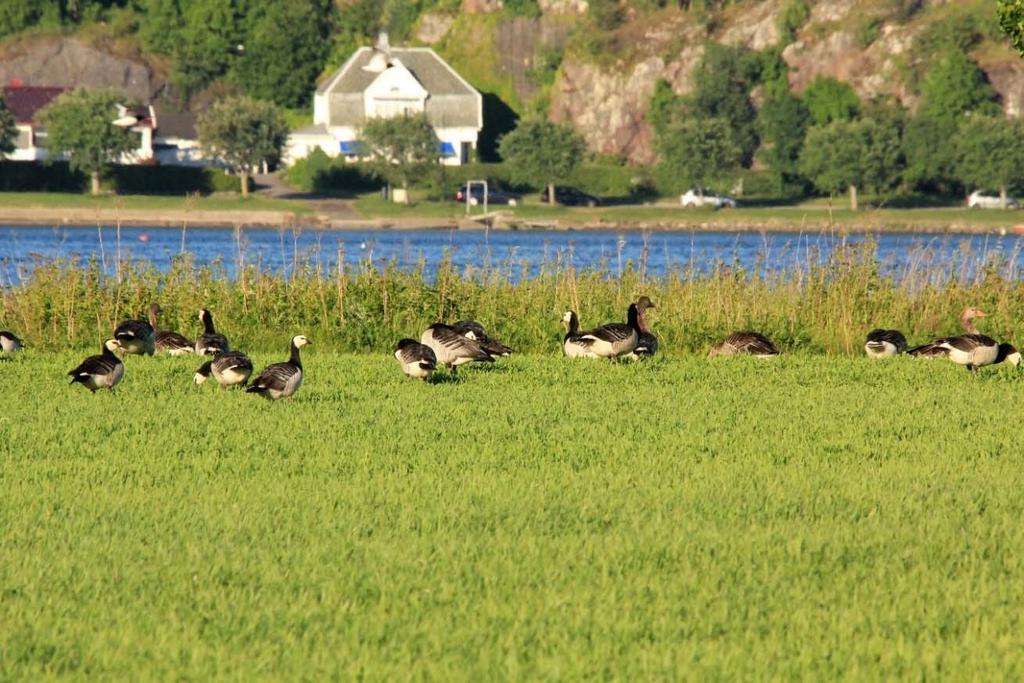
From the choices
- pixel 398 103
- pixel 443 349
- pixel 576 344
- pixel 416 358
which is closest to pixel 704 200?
pixel 398 103

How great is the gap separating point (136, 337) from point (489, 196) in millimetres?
104907

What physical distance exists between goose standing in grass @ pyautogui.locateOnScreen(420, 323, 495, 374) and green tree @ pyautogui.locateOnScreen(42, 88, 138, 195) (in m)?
101

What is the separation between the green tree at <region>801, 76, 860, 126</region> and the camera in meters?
151

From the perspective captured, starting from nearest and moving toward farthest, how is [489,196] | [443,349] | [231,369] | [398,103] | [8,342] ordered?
[231,369] < [443,349] < [8,342] < [489,196] < [398,103]

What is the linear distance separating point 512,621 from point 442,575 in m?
1.07

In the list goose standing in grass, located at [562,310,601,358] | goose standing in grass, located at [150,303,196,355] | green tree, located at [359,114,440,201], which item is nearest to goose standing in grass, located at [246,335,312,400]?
goose standing in grass, located at [562,310,601,358]

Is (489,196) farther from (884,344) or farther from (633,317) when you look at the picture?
(633,317)

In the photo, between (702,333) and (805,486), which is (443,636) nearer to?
(805,486)

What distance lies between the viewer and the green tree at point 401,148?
402ft

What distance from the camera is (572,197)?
12738 centimetres

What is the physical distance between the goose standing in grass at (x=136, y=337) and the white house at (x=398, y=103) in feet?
398

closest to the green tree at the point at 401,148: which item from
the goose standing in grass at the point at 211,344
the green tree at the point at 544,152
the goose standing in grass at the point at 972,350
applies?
the green tree at the point at 544,152

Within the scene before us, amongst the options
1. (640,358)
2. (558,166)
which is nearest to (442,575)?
(640,358)

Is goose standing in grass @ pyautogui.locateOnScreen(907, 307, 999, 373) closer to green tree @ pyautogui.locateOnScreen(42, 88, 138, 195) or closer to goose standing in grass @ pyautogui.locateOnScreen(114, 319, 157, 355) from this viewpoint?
goose standing in grass @ pyautogui.locateOnScreen(114, 319, 157, 355)
